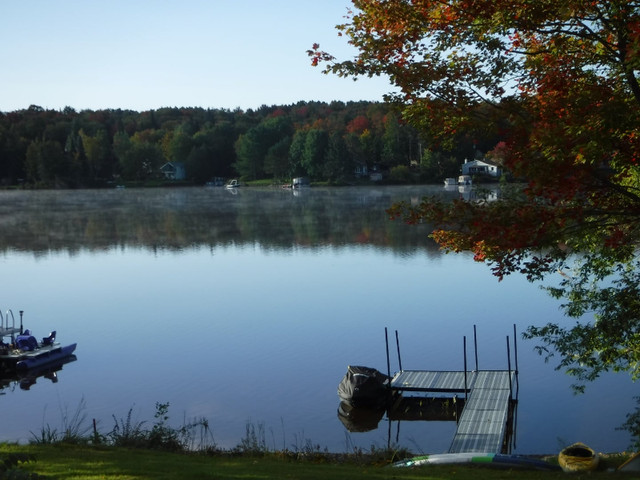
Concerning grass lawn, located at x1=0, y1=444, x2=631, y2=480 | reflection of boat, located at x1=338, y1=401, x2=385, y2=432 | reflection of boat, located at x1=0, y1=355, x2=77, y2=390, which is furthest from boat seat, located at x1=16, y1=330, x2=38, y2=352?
grass lawn, located at x1=0, y1=444, x2=631, y2=480

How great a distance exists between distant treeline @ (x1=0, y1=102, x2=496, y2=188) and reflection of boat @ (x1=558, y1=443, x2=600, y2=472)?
99521 mm

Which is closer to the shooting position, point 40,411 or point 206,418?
point 206,418

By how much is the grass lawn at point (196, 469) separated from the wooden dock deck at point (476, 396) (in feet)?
12.4

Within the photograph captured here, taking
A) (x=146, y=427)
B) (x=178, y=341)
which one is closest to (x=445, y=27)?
(x=146, y=427)

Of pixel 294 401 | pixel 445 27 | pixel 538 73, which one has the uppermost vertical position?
pixel 445 27

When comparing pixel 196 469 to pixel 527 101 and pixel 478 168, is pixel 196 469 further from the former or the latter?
pixel 478 168

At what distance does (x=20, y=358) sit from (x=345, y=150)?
9826 cm

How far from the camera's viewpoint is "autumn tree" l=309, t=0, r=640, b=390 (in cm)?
948

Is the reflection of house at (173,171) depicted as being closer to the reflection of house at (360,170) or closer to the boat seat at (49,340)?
the reflection of house at (360,170)

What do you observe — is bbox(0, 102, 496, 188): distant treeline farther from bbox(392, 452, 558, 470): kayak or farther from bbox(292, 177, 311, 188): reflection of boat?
bbox(392, 452, 558, 470): kayak

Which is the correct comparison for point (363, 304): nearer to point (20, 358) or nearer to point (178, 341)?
point (178, 341)

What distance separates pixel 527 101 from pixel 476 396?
33.2 feet

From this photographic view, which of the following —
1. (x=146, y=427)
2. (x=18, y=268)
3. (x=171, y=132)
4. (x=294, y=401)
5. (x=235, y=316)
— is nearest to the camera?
(x=146, y=427)

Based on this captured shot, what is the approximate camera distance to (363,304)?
97.3 feet
